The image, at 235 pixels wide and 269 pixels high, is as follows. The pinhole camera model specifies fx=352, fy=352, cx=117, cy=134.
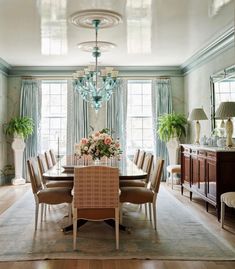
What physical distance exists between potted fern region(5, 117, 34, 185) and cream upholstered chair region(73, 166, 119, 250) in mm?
5019

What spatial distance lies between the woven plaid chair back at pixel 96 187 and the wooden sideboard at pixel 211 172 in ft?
6.34

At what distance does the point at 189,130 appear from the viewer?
8.80m

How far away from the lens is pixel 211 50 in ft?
22.0

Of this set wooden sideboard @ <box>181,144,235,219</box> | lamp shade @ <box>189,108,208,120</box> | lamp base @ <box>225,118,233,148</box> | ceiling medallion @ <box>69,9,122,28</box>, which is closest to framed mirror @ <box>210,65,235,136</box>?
lamp shade @ <box>189,108,208,120</box>

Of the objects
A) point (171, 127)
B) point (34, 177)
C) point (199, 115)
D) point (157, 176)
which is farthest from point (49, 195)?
point (171, 127)

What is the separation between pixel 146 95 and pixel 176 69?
102 cm

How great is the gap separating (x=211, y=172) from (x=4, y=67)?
18.7 ft

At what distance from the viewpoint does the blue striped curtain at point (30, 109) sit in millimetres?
8953

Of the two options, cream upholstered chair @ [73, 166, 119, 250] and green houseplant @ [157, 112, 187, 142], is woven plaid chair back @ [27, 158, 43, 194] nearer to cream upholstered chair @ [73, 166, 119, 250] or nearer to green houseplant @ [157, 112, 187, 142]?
cream upholstered chair @ [73, 166, 119, 250]

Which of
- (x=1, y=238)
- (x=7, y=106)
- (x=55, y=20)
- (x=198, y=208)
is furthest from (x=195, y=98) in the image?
(x=1, y=238)

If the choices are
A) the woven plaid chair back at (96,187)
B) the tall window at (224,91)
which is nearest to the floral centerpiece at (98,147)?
the woven plaid chair back at (96,187)

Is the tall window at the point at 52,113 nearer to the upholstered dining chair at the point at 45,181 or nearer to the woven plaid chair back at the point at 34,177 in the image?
the upholstered dining chair at the point at 45,181

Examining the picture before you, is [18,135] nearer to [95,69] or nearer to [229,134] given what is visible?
[95,69]

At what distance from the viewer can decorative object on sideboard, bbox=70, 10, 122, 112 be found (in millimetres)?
4844
